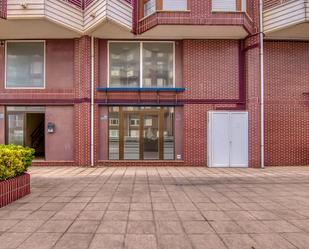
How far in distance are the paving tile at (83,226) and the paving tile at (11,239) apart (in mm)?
700

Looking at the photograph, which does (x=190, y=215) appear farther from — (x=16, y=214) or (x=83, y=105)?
(x=83, y=105)

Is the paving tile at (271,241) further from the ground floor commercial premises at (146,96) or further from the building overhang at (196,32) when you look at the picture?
the building overhang at (196,32)

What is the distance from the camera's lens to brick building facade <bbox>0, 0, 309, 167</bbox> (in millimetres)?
11156

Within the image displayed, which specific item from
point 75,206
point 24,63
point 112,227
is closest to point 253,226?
point 112,227

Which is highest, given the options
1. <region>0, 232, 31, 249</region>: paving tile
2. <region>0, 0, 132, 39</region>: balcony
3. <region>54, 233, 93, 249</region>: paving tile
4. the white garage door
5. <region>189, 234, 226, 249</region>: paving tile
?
<region>0, 0, 132, 39</region>: balcony

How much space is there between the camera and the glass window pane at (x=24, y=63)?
11.8 metres

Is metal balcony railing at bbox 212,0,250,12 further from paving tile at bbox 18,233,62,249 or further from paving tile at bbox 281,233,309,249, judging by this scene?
paving tile at bbox 18,233,62,249

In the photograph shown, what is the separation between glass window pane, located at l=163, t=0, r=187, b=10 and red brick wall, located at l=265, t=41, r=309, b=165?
4341mm

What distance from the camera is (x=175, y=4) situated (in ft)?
35.1

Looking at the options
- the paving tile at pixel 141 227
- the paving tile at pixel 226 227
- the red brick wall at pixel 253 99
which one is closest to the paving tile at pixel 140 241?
the paving tile at pixel 141 227

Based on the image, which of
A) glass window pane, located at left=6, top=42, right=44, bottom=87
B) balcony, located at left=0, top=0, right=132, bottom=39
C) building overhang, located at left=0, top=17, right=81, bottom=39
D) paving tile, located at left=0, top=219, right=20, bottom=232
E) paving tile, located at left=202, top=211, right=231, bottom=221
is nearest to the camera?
paving tile, located at left=0, top=219, right=20, bottom=232

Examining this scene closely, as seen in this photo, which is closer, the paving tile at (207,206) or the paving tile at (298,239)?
the paving tile at (298,239)

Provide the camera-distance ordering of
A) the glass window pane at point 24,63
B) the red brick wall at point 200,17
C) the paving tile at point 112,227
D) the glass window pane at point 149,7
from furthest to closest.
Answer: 1. the glass window pane at point 24,63
2. the glass window pane at point 149,7
3. the red brick wall at point 200,17
4. the paving tile at point 112,227

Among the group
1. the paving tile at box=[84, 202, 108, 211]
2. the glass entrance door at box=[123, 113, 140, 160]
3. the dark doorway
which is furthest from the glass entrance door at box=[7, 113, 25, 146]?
the paving tile at box=[84, 202, 108, 211]
